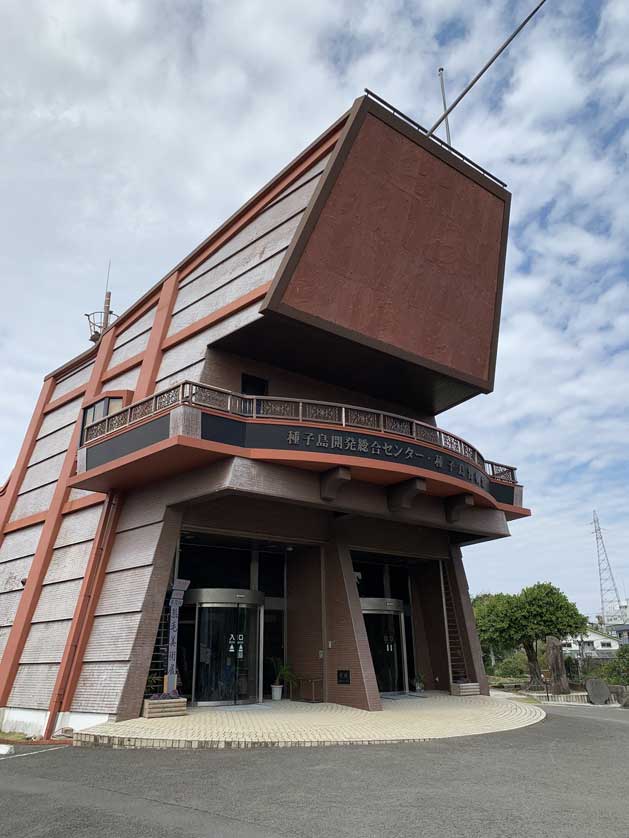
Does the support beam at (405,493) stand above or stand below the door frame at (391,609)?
above

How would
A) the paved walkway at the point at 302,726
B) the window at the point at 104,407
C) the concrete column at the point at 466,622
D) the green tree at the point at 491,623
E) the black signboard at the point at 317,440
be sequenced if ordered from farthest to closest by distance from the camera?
the green tree at the point at 491,623, the concrete column at the point at 466,622, the window at the point at 104,407, the black signboard at the point at 317,440, the paved walkway at the point at 302,726

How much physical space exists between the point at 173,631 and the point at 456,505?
9752 millimetres

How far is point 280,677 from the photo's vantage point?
22047 mm

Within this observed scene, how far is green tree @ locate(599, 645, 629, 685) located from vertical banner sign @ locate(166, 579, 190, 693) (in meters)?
31.6

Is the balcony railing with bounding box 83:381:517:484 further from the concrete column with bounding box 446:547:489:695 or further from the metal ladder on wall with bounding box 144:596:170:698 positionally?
the concrete column with bounding box 446:547:489:695

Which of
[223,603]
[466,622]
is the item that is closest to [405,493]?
[223,603]

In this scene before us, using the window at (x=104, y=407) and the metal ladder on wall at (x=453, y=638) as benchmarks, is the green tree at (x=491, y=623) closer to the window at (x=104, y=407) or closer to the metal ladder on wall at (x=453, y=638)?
the metal ladder on wall at (x=453, y=638)

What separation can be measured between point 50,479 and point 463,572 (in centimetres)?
1707

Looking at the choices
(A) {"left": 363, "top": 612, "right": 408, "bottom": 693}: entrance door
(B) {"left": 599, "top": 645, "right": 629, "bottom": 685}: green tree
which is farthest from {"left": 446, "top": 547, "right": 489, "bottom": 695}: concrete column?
(B) {"left": 599, "top": 645, "right": 629, "bottom": 685}: green tree

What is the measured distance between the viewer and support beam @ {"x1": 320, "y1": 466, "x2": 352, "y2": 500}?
719 inches

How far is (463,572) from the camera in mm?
26906

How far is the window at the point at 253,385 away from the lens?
21717 millimetres

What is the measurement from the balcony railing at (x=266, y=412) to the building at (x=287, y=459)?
69 millimetres

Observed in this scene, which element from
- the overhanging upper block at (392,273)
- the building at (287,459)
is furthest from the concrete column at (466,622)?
the overhanging upper block at (392,273)
